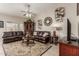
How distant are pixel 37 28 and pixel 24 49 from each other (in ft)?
1.84

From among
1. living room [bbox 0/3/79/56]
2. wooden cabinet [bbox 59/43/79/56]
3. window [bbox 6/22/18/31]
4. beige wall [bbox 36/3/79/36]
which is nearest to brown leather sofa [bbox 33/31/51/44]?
living room [bbox 0/3/79/56]

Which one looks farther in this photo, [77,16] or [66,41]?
[66,41]

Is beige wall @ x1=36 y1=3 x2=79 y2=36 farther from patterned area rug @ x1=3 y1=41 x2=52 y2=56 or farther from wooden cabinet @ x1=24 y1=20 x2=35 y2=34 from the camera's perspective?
patterned area rug @ x1=3 y1=41 x2=52 y2=56

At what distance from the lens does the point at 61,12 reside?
1918mm

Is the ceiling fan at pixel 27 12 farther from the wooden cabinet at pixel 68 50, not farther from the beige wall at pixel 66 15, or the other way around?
the wooden cabinet at pixel 68 50

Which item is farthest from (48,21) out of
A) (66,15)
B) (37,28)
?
(66,15)

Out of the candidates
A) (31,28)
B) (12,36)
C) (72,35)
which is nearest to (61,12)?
(72,35)

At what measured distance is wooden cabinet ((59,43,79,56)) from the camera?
1859mm

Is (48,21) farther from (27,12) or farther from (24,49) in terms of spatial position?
(24,49)

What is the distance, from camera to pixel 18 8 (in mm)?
1946

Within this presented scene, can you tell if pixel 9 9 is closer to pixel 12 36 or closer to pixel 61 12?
pixel 12 36

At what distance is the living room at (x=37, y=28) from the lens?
1897 mm

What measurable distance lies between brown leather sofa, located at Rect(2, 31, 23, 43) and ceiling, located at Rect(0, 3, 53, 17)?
0.40 m

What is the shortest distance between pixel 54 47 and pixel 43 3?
1.03 m
